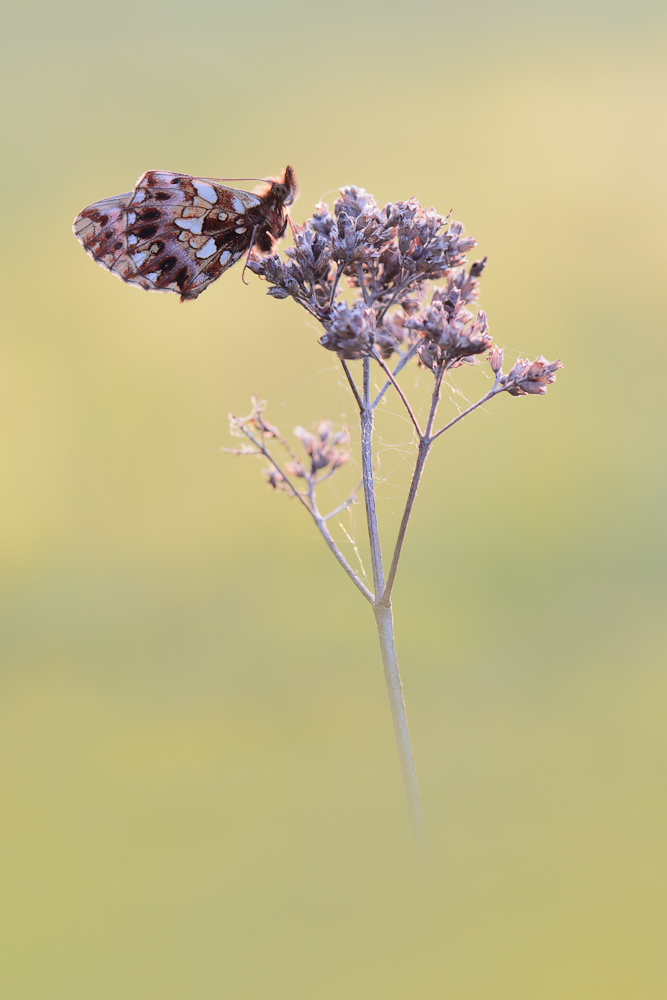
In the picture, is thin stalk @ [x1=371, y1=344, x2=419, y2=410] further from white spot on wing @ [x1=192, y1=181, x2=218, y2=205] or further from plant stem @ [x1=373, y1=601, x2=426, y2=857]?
white spot on wing @ [x1=192, y1=181, x2=218, y2=205]

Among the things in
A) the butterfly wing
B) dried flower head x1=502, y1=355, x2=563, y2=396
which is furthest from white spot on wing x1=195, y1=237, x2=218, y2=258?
dried flower head x1=502, y1=355, x2=563, y2=396

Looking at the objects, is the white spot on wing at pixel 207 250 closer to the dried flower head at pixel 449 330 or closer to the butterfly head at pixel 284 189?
the butterfly head at pixel 284 189

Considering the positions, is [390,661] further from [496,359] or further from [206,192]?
[206,192]

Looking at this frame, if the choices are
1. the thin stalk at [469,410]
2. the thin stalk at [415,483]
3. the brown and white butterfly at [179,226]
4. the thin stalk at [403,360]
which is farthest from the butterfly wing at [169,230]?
the thin stalk at [469,410]

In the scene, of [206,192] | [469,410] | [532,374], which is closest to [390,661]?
[469,410]

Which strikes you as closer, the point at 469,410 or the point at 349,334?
the point at 349,334

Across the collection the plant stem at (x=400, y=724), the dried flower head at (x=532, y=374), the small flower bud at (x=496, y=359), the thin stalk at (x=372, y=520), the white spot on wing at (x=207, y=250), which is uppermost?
the white spot on wing at (x=207, y=250)

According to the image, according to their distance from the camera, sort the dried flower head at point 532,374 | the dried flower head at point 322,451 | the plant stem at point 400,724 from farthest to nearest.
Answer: the dried flower head at point 322,451
the dried flower head at point 532,374
the plant stem at point 400,724
